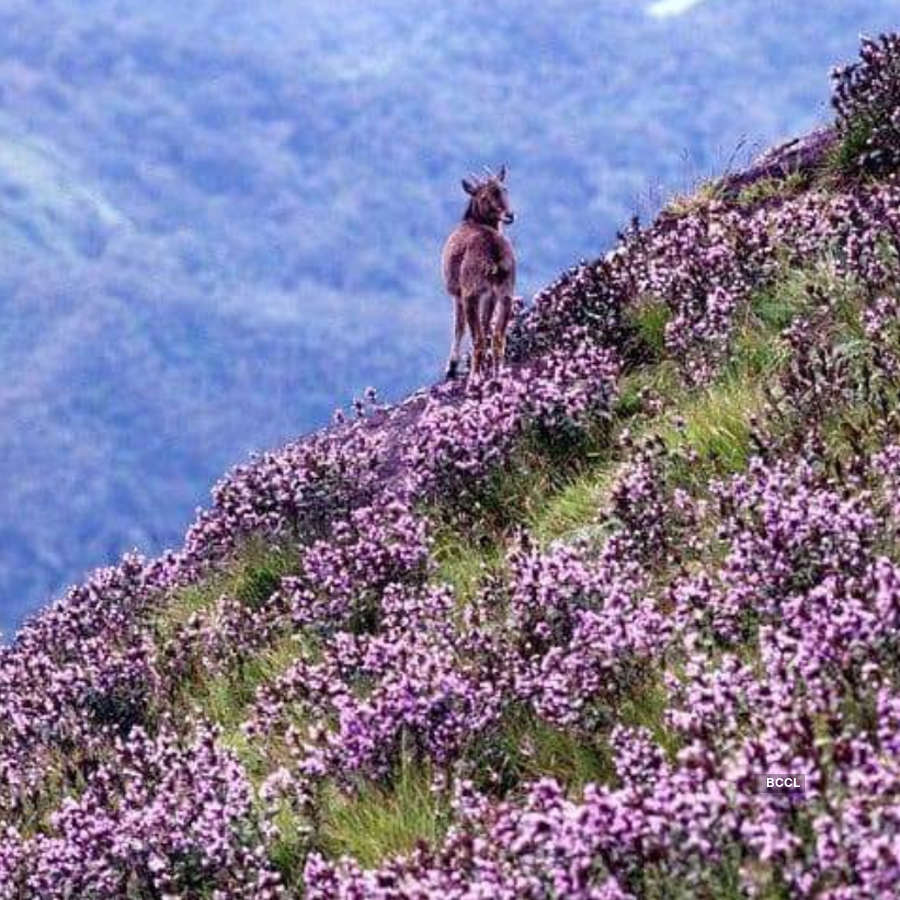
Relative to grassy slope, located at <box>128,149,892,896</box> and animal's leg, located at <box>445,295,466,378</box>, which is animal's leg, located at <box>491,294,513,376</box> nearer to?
animal's leg, located at <box>445,295,466,378</box>

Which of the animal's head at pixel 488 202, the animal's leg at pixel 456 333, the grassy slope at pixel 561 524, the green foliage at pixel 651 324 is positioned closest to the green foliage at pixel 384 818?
the grassy slope at pixel 561 524

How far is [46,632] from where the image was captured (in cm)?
1170

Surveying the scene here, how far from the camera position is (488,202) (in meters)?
13.9

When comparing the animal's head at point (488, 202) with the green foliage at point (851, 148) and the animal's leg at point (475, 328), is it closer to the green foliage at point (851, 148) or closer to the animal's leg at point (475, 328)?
the animal's leg at point (475, 328)

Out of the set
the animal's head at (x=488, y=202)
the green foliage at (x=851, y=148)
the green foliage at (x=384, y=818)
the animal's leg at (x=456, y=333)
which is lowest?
the green foliage at (x=384, y=818)

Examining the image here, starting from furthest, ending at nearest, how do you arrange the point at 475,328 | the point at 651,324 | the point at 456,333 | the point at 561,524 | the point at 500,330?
the point at 456,333, the point at 475,328, the point at 500,330, the point at 651,324, the point at 561,524

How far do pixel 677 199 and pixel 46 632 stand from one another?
7.00 m

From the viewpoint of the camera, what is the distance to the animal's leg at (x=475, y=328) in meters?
13.2

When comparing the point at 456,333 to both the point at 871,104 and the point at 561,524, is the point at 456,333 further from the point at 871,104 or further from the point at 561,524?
the point at 561,524

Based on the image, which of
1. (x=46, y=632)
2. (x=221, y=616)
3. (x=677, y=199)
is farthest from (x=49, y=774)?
(x=677, y=199)

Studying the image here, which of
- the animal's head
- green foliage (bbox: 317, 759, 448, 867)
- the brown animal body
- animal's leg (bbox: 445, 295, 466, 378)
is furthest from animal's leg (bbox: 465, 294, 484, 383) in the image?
green foliage (bbox: 317, 759, 448, 867)

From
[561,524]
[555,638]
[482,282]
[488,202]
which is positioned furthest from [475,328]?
[555,638]

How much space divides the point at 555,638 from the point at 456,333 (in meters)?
7.20

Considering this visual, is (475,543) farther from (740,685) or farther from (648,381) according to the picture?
(740,685)
